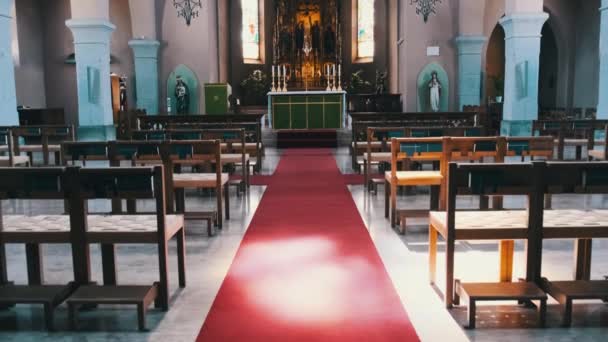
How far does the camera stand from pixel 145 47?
15.6 metres

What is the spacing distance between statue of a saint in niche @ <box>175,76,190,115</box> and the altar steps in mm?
3497

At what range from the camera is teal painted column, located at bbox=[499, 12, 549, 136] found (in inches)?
429

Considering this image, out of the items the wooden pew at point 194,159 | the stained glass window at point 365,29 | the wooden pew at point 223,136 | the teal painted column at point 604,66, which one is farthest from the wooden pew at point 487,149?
the stained glass window at point 365,29

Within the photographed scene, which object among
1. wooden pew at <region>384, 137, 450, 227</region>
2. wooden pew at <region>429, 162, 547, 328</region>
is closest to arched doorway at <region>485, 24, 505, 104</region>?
wooden pew at <region>384, 137, 450, 227</region>

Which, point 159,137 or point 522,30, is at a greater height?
point 522,30

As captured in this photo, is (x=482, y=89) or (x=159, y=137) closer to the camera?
(x=159, y=137)

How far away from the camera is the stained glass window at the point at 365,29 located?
20.2m

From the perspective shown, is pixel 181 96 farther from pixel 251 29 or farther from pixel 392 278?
pixel 392 278

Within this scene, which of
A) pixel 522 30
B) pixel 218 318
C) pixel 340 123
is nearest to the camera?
pixel 218 318

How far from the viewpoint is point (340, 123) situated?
1420cm

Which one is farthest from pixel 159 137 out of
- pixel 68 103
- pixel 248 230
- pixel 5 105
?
pixel 68 103

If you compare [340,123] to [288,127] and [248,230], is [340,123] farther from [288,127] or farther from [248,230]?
[248,230]

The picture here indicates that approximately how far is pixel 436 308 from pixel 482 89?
47.2 ft

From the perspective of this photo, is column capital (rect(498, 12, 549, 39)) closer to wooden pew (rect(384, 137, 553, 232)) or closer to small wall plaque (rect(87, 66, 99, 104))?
wooden pew (rect(384, 137, 553, 232))
